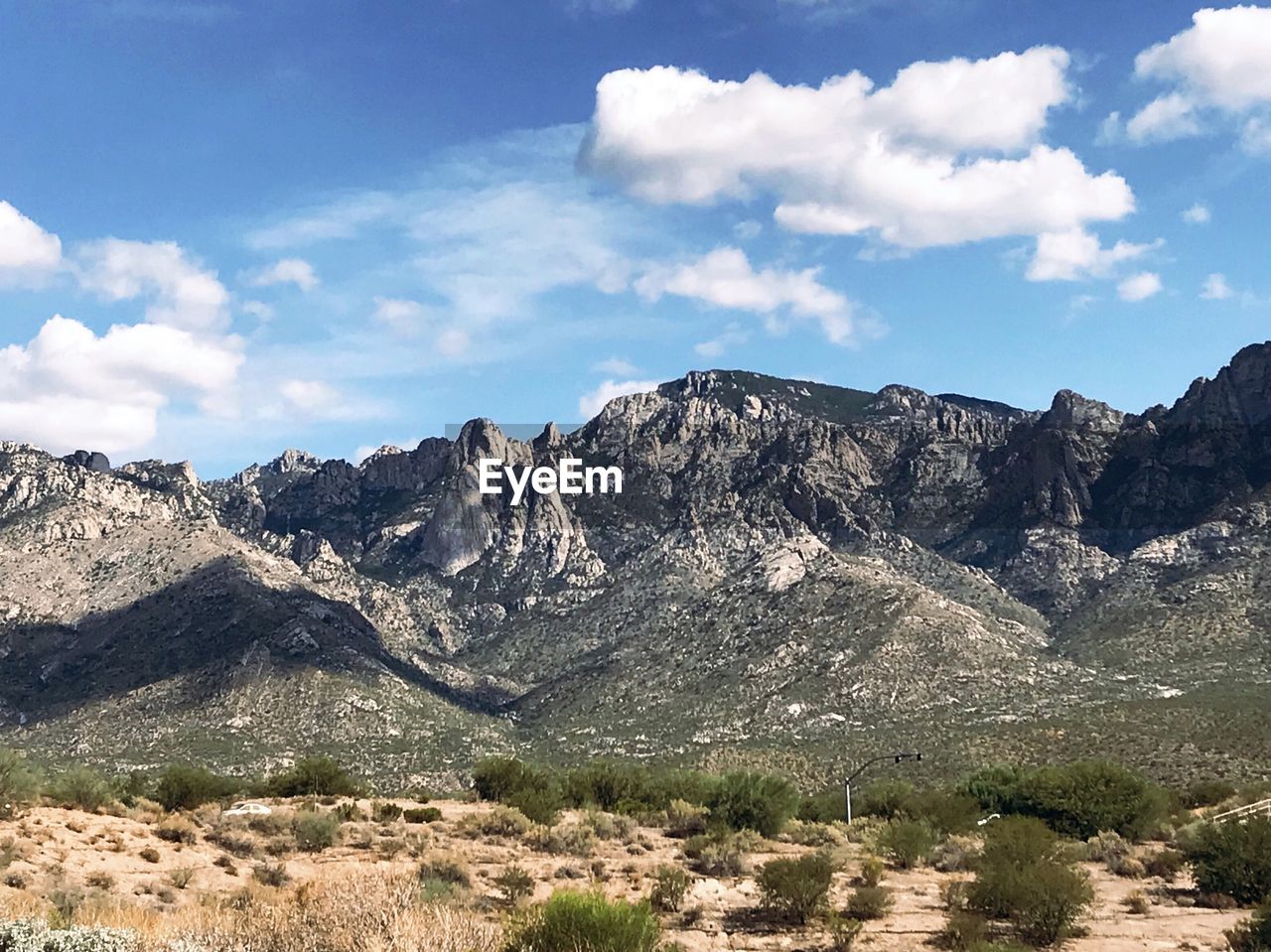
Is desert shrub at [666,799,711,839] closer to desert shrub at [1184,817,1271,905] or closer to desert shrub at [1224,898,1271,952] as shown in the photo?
desert shrub at [1184,817,1271,905]

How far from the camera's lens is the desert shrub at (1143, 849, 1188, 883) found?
27.0m

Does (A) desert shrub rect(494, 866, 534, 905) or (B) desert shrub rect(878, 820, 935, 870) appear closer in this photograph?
(A) desert shrub rect(494, 866, 534, 905)

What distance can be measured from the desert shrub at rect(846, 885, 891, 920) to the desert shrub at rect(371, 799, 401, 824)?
15875mm

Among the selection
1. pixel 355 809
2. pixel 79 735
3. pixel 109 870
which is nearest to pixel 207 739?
pixel 79 735

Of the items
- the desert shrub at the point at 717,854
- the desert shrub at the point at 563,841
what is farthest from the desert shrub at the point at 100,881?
the desert shrub at the point at 717,854

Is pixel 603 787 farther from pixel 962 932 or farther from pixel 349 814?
pixel 962 932

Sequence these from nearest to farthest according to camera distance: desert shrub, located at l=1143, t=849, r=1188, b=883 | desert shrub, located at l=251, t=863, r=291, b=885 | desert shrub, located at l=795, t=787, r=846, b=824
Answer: desert shrub, located at l=251, t=863, r=291, b=885, desert shrub, located at l=1143, t=849, r=1188, b=883, desert shrub, located at l=795, t=787, r=846, b=824

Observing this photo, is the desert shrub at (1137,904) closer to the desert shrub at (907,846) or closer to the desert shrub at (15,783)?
the desert shrub at (907,846)

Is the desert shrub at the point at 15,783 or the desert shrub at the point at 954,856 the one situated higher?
the desert shrub at the point at 15,783

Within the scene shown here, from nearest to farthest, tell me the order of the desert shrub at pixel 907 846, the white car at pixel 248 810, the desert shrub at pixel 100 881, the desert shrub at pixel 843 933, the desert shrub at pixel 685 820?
1. the desert shrub at pixel 843 933
2. the desert shrub at pixel 100 881
3. the desert shrub at pixel 907 846
4. the white car at pixel 248 810
5. the desert shrub at pixel 685 820

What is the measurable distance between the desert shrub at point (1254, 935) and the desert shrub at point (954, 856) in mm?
9806

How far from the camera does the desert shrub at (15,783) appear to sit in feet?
95.0

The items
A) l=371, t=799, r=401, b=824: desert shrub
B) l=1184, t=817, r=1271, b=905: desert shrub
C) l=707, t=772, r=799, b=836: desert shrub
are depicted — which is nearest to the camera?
l=1184, t=817, r=1271, b=905: desert shrub

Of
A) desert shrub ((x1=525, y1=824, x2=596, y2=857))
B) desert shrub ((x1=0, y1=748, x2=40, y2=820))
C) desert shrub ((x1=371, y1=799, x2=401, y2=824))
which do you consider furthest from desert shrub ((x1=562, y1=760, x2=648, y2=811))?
desert shrub ((x1=0, y1=748, x2=40, y2=820))
